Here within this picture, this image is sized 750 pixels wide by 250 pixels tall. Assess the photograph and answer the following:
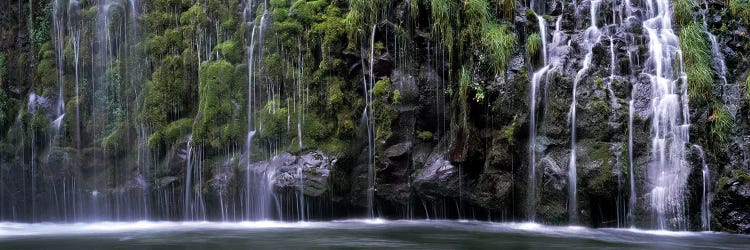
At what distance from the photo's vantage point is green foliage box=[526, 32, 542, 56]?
1081 cm

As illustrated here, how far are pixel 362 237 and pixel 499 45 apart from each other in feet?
13.5

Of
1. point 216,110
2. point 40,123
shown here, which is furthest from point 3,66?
point 216,110

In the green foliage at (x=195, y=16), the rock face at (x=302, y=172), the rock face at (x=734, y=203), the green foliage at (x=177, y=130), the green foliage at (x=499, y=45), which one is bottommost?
the rock face at (x=734, y=203)

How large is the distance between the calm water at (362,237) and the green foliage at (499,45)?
9.05 ft

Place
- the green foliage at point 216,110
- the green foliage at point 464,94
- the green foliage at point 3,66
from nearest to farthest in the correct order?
1. the green foliage at point 464,94
2. the green foliage at point 216,110
3. the green foliage at point 3,66

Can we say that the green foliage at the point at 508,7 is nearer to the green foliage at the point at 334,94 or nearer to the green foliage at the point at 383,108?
the green foliage at the point at 383,108

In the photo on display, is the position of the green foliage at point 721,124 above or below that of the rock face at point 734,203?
above

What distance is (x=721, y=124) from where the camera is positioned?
929cm

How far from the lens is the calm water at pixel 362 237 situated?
833 cm

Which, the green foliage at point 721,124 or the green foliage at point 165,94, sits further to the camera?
the green foliage at point 165,94

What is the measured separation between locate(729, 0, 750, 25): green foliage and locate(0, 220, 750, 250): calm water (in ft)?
12.9

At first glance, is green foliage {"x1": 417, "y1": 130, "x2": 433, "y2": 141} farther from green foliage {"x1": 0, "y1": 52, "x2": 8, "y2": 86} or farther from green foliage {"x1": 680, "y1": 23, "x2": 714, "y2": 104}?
green foliage {"x1": 0, "y1": 52, "x2": 8, "y2": 86}

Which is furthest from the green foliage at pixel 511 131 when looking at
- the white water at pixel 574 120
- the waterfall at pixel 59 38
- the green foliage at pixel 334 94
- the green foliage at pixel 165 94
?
the waterfall at pixel 59 38

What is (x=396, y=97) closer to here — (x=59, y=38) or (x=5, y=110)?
(x=59, y=38)
